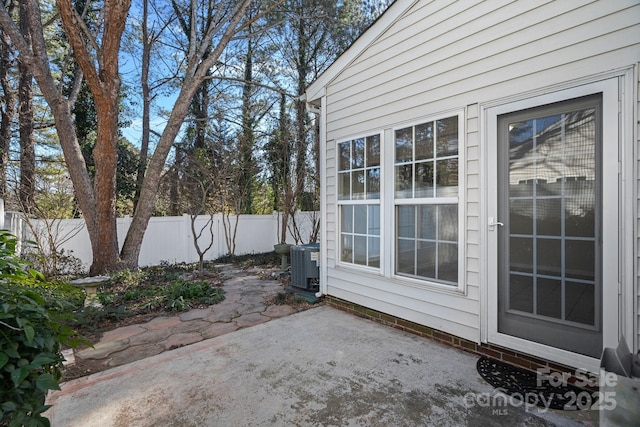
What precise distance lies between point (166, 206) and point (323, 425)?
32.3 ft

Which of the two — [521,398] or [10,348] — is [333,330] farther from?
[10,348]

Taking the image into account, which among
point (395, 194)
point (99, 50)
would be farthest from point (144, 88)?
point (395, 194)

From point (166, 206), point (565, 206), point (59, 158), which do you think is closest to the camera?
point (565, 206)

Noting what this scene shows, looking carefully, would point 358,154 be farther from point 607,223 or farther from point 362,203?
point 607,223

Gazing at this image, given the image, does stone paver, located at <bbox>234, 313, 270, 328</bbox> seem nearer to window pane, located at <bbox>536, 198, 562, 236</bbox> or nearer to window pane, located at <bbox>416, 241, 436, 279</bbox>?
window pane, located at <bbox>416, 241, 436, 279</bbox>

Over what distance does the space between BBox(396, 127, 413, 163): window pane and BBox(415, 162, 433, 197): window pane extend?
0.57 ft

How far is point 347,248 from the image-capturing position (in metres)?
4.12

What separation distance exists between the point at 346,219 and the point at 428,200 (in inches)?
50.2

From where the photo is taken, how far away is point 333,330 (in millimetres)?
3402

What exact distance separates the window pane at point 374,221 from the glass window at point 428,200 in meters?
0.28

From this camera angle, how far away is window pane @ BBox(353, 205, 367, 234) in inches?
153

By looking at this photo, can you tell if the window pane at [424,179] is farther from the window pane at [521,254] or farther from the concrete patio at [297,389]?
the concrete patio at [297,389]

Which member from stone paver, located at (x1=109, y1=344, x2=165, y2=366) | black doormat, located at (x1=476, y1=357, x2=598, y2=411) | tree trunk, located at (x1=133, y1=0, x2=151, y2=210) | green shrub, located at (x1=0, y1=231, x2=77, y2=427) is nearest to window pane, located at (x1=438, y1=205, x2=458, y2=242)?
black doormat, located at (x1=476, y1=357, x2=598, y2=411)

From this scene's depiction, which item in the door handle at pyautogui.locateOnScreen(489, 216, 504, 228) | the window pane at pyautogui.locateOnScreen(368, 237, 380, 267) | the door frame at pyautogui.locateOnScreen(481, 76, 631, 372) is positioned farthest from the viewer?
the window pane at pyautogui.locateOnScreen(368, 237, 380, 267)
